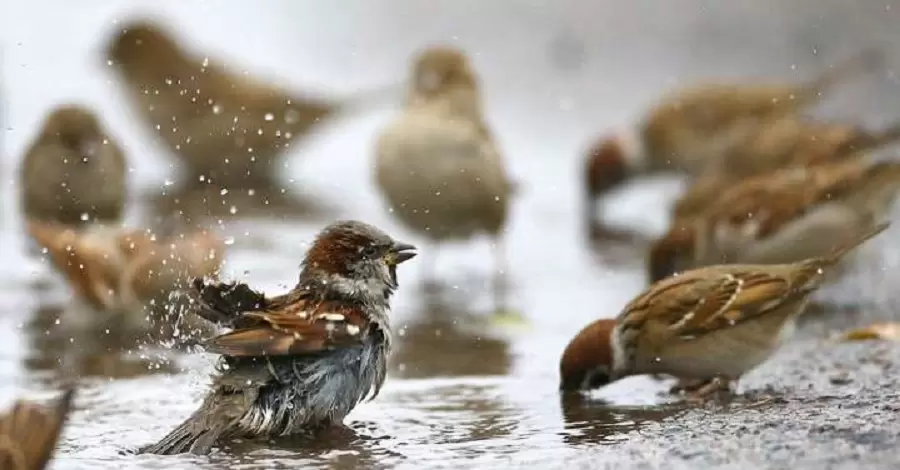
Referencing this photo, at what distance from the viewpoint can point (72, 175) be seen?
9992 mm

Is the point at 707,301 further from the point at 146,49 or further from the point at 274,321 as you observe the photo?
the point at 146,49

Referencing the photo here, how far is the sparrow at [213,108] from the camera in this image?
13914 millimetres

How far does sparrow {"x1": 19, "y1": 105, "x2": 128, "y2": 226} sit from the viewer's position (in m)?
9.99

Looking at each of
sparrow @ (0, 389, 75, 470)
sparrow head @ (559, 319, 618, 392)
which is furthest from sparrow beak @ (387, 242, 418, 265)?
sparrow @ (0, 389, 75, 470)

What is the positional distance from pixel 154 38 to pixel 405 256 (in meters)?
9.04

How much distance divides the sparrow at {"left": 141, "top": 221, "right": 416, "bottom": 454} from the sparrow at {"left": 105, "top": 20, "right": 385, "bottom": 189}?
310 inches

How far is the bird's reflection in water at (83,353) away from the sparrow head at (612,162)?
559cm

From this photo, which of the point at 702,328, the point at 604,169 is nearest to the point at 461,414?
the point at 702,328

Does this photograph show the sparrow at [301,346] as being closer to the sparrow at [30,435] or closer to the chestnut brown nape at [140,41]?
the sparrow at [30,435]

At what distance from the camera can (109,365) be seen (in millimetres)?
7453

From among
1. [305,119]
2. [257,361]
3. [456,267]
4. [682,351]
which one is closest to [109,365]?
[257,361]

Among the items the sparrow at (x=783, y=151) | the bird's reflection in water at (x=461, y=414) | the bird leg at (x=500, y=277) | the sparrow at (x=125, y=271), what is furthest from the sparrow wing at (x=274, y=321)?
the sparrow at (x=783, y=151)

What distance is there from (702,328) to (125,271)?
302cm

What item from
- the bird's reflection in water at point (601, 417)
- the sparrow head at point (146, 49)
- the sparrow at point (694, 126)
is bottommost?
the bird's reflection in water at point (601, 417)
